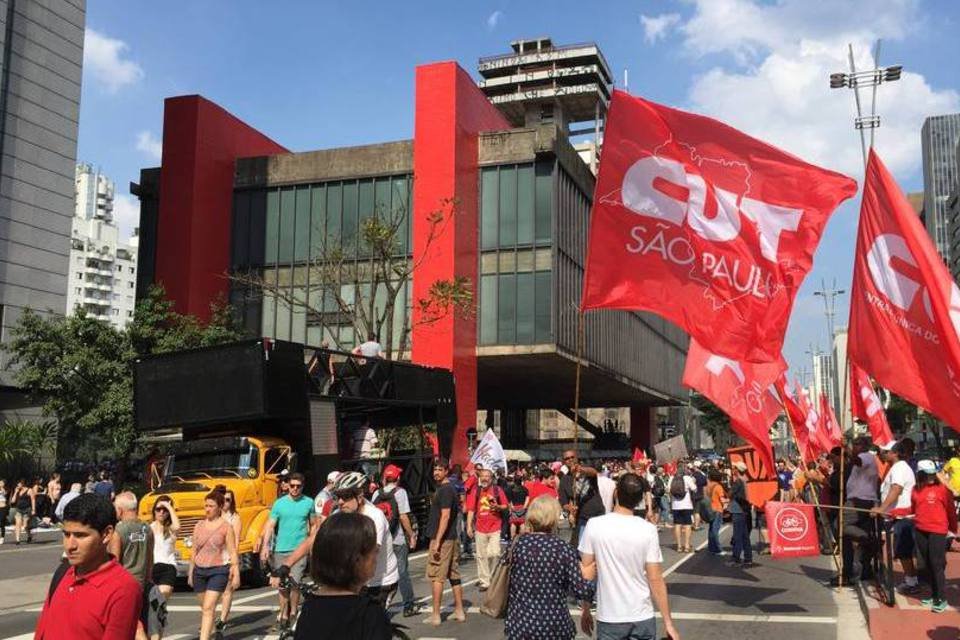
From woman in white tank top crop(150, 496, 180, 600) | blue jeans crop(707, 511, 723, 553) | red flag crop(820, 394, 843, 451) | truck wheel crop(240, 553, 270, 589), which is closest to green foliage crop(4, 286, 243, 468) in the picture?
truck wheel crop(240, 553, 270, 589)

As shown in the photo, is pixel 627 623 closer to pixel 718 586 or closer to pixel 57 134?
pixel 718 586

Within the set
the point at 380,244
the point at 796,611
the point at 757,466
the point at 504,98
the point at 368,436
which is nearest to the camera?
the point at 796,611

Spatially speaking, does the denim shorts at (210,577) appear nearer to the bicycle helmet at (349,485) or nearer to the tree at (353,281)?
the bicycle helmet at (349,485)

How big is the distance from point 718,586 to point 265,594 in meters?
6.71

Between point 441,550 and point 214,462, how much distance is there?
5816mm

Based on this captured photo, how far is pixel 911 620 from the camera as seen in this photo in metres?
9.42

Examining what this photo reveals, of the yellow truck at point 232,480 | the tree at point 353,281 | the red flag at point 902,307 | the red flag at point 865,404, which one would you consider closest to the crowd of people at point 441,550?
the red flag at point 865,404

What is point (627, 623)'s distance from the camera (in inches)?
219

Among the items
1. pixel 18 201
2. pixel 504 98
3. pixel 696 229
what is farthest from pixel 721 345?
pixel 504 98

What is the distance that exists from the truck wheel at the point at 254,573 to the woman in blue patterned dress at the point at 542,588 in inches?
351

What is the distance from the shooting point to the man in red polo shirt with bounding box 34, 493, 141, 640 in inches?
148

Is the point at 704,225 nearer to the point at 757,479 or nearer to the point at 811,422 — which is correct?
the point at 757,479

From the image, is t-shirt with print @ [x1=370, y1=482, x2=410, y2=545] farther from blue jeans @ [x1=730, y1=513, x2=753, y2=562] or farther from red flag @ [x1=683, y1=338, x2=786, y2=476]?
blue jeans @ [x1=730, y1=513, x2=753, y2=562]

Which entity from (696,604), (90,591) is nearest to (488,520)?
(696,604)
